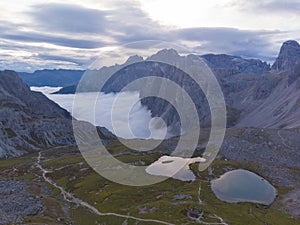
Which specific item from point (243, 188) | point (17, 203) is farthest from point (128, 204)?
point (243, 188)

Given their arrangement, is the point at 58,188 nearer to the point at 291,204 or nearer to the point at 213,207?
the point at 213,207

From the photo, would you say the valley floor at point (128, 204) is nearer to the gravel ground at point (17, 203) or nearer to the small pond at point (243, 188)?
the gravel ground at point (17, 203)

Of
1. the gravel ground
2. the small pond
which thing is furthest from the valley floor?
the small pond

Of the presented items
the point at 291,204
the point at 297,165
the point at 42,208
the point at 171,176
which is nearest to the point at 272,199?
the point at 291,204

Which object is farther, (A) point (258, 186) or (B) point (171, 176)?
(B) point (171, 176)

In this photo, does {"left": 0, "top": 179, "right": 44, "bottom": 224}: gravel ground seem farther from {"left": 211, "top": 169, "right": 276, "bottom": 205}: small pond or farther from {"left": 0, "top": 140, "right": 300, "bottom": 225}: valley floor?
{"left": 211, "top": 169, "right": 276, "bottom": 205}: small pond

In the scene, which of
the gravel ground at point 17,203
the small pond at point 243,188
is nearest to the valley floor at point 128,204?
the gravel ground at point 17,203

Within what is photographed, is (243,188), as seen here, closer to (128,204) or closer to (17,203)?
(128,204)

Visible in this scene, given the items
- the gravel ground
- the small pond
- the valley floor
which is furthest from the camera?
the small pond
